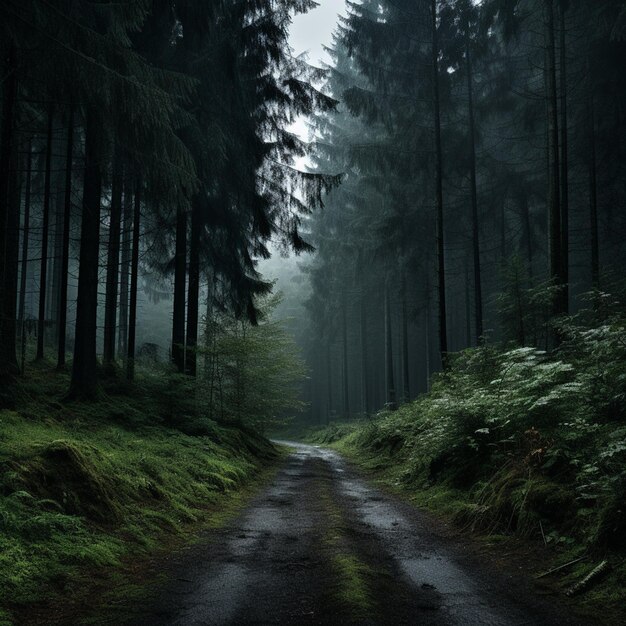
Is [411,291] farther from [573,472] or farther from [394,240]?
[573,472]

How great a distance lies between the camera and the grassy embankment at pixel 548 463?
3.90m

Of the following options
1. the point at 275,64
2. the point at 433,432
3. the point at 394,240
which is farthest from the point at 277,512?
the point at 394,240

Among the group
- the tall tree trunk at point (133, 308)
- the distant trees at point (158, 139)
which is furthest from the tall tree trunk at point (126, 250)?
the distant trees at point (158, 139)

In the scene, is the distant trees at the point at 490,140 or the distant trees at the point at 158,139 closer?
the distant trees at the point at 158,139

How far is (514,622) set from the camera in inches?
121

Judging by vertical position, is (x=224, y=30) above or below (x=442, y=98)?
below

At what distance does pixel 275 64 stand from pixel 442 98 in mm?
7387

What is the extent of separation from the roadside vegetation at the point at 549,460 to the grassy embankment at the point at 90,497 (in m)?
3.71

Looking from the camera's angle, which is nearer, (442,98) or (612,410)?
(612,410)

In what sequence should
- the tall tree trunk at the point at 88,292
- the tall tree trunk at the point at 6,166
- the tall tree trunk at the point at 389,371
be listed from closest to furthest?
the tall tree trunk at the point at 6,166
the tall tree trunk at the point at 88,292
the tall tree trunk at the point at 389,371

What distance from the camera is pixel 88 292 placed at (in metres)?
10.1

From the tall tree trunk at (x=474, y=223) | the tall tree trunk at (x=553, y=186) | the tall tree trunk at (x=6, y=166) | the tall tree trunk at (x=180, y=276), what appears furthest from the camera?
the tall tree trunk at (x=474, y=223)

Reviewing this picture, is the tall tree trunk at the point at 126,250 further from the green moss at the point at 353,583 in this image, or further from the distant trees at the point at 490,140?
the distant trees at the point at 490,140

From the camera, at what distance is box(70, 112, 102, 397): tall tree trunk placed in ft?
32.3
